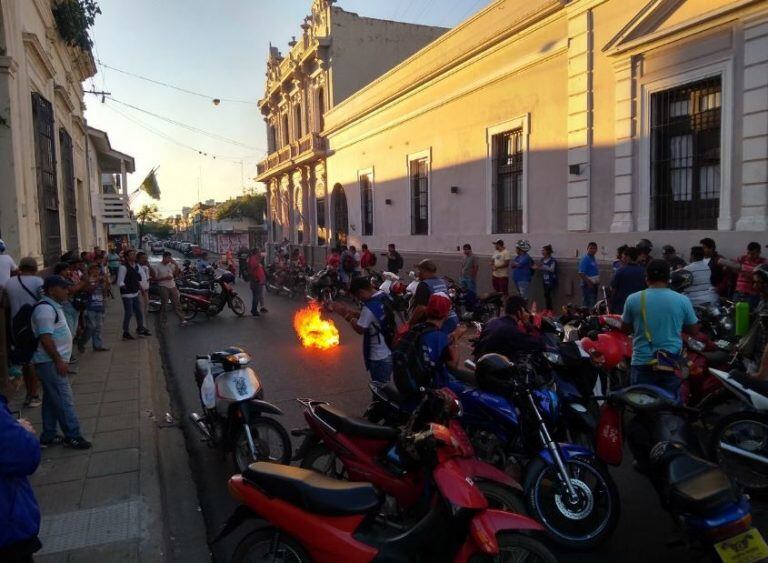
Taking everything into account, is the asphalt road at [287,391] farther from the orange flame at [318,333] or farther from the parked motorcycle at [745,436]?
the parked motorcycle at [745,436]

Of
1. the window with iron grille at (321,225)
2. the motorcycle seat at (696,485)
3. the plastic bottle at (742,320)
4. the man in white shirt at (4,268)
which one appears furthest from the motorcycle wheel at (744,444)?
the window with iron grille at (321,225)

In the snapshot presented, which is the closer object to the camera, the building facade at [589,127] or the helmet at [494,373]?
the helmet at [494,373]

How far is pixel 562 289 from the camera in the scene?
43.8 feet

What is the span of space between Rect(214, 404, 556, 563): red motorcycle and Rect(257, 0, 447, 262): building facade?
2521cm

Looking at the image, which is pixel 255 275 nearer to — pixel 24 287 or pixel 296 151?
pixel 24 287

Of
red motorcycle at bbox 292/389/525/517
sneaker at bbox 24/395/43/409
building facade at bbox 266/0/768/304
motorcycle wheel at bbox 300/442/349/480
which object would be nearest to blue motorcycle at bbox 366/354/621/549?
red motorcycle at bbox 292/389/525/517

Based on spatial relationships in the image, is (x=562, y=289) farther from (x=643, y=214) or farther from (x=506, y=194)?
(x=506, y=194)

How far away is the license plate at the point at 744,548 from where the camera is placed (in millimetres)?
2697

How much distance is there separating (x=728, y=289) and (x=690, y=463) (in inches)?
302

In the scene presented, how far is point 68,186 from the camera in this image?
639 inches

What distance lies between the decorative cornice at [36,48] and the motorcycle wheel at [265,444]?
9.06 meters

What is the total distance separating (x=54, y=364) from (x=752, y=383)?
5.78 meters

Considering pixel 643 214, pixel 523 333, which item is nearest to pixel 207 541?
pixel 523 333

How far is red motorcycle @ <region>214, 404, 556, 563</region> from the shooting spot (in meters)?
2.76
